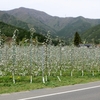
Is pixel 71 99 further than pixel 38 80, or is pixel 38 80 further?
pixel 38 80

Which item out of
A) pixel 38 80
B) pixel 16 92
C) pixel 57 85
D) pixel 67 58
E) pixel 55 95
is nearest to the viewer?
pixel 55 95

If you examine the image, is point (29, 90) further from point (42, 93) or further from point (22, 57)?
point (22, 57)

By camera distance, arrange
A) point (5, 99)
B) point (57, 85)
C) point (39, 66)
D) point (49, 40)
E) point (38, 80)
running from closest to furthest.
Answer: point (5, 99)
point (57, 85)
point (38, 80)
point (49, 40)
point (39, 66)

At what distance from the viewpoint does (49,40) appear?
16078 mm

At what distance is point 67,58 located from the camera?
26.7m

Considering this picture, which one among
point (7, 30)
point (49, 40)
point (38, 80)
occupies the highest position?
point (7, 30)

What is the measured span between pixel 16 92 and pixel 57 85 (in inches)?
104

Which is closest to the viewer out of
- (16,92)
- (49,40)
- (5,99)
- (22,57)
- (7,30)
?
(5,99)

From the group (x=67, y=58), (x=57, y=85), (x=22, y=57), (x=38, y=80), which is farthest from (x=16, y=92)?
(x=67, y=58)

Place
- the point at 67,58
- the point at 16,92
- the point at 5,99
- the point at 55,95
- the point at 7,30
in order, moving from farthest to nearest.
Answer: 1. the point at 7,30
2. the point at 67,58
3. the point at 16,92
4. the point at 55,95
5. the point at 5,99

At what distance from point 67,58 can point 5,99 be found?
18.4 meters

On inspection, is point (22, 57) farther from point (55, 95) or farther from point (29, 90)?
point (55, 95)

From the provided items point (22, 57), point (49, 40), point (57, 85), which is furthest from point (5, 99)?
point (22, 57)

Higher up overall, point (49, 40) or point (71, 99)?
point (49, 40)
